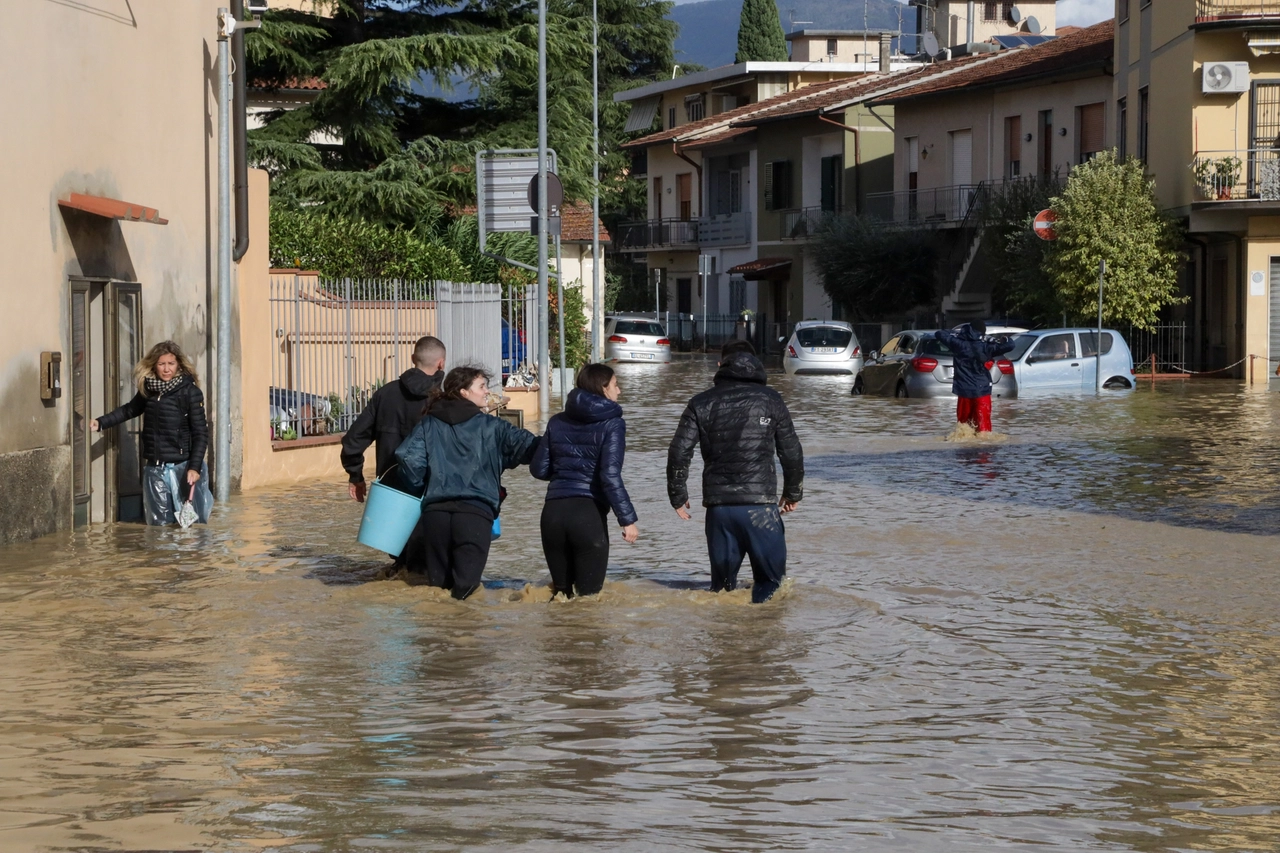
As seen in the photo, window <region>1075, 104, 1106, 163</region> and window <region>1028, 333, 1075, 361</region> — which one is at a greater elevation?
window <region>1075, 104, 1106, 163</region>

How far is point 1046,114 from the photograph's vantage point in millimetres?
47469

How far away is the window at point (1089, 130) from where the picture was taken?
1777 inches

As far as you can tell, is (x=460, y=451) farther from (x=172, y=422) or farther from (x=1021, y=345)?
(x=1021, y=345)

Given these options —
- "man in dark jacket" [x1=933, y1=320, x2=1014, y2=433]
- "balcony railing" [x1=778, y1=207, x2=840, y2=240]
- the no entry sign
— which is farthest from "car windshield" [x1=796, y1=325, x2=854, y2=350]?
"man in dark jacket" [x1=933, y1=320, x2=1014, y2=433]

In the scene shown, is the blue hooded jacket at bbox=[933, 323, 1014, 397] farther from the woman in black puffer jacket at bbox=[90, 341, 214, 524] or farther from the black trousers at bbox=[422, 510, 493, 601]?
the black trousers at bbox=[422, 510, 493, 601]

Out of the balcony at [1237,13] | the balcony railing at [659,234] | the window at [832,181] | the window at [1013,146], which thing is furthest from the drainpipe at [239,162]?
the balcony railing at [659,234]

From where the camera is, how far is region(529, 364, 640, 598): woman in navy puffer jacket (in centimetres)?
1039

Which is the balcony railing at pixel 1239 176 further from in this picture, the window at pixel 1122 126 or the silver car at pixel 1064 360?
the silver car at pixel 1064 360

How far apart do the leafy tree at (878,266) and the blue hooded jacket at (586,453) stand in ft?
138

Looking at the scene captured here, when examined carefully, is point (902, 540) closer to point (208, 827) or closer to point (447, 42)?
point (208, 827)

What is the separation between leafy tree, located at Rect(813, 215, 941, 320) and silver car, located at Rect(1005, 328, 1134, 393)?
18.0 m

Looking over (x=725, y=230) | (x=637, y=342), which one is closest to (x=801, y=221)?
(x=725, y=230)

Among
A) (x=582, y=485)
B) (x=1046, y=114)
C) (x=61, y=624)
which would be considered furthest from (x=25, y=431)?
(x=1046, y=114)

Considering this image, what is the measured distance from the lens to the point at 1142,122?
41.2 meters
